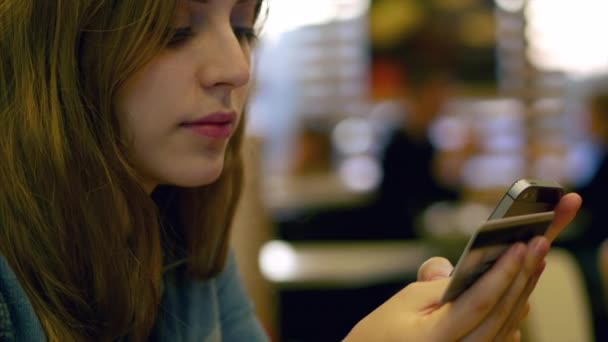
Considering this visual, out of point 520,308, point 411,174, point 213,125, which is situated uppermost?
point 213,125

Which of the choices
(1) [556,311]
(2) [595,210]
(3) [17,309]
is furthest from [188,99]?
(2) [595,210]

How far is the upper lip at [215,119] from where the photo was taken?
929mm

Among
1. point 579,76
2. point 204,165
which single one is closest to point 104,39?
point 204,165

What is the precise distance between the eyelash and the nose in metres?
0.02

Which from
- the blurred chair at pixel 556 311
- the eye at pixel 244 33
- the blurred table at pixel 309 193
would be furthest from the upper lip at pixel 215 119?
the blurred table at pixel 309 193

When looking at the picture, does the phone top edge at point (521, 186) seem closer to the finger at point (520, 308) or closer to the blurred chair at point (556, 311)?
the finger at point (520, 308)

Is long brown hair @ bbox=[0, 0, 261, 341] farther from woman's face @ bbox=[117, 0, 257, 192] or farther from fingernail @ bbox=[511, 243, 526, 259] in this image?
fingernail @ bbox=[511, 243, 526, 259]

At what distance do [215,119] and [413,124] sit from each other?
3.91 m

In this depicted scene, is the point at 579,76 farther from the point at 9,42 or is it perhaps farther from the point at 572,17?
the point at 9,42

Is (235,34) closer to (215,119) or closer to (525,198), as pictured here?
(215,119)

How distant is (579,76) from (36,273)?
18.3ft

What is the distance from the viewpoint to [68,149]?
0.87 meters

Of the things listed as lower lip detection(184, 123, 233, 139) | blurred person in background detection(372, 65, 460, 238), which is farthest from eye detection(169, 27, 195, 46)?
blurred person in background detection(372, 65, 460, 238)

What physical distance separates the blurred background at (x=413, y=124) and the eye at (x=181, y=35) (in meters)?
2.86
